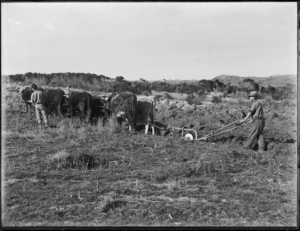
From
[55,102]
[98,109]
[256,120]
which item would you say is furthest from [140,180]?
[55,102]

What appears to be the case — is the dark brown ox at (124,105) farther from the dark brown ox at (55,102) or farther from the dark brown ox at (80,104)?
the dark brown ox at (55,102)

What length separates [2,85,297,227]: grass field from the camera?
503 centimetres

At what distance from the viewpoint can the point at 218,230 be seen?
15.7 ft

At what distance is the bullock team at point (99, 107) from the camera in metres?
10.5

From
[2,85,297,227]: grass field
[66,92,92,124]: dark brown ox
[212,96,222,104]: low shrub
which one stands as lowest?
[2,85,297,227]: grass field

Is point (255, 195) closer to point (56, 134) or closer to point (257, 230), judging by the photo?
point (257, 230)

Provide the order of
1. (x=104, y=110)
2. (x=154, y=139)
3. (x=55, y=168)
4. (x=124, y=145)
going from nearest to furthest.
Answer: (x=55, y=168), (x=124, y=145), (x=154, y=139), (x=104, y=110)

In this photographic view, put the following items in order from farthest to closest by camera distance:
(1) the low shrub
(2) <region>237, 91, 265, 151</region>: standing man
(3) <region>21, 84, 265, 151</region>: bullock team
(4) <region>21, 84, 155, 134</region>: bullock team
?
(1) the low shrub < (4) <region>21, 84, 155, 134</region>: bullock team < (3) <region>21, 84, 265, 151</region>: bullock team < (2) <region>237, 91, 265, 151</region>: standing man

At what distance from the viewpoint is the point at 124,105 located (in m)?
10.6

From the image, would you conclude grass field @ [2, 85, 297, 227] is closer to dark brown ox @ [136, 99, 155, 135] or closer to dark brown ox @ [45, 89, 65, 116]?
dark brown ox @ [136, 99, 155, 135]

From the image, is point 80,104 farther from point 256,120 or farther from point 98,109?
point 256,120

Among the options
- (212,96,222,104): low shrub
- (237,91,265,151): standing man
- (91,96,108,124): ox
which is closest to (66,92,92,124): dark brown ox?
(91,96,108,124): ox

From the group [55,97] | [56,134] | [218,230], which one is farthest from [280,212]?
[55,97]

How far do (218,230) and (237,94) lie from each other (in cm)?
1525
